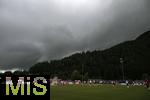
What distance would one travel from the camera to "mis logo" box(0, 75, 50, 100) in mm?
8430

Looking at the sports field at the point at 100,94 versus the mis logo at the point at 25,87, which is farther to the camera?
the sports field at the point at 100,94

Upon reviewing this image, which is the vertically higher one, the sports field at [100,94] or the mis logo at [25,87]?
the mis logo at [25,87]

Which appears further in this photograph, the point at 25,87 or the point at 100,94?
the point at 100,94

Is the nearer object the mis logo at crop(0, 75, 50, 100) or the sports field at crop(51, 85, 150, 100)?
the mis logo at crop(0, 75, 50, 100)

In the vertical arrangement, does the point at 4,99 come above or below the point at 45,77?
below

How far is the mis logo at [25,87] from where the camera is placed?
27.7 ft

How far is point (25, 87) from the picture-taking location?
9047mm

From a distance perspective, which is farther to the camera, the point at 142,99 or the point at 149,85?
the point at 149,85

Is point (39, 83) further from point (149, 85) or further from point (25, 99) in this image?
point (149, 85)

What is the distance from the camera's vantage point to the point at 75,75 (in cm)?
19775

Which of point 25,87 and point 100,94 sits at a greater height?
point 25,87

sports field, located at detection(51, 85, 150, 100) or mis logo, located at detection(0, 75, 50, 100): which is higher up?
mis logo, located at detection(0, 75, 50, 100)

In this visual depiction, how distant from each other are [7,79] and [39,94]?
1.00 metres

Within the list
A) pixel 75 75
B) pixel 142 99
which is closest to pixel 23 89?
pixel 142 99
